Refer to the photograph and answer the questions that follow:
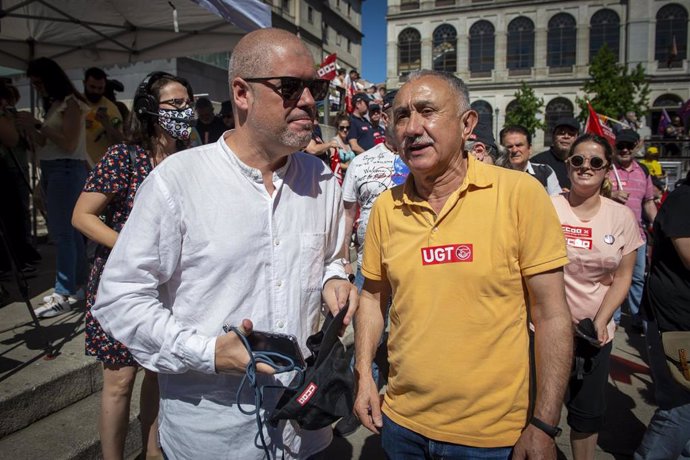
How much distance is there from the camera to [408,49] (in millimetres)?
48500

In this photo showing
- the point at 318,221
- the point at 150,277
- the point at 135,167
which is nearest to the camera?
the point at 150,277

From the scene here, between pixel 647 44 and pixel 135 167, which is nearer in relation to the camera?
pixel 135 167

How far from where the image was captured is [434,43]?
47.9 meters

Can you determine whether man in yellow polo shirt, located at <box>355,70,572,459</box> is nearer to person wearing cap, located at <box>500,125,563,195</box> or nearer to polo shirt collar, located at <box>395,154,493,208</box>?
polo shirt collar, located at <box>395,154,493,208</box>

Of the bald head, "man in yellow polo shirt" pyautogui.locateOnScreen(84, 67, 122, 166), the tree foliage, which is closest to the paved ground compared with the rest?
"man in yellow polo shirt" pyautogui.locateOnScreen(84, 67, 122, 166)

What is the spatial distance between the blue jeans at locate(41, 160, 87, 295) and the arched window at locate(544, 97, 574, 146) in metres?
46.5

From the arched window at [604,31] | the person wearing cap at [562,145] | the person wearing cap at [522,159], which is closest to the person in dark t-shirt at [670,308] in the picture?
the person wearing cap at [522,159]

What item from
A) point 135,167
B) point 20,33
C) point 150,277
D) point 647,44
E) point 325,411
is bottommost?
point 325,411

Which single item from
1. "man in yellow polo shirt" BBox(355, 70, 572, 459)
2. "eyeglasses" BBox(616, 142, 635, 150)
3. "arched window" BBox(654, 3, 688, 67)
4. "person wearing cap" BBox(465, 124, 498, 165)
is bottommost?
"man in yellow polo shirt" BBox(355, 70, 572, 459)

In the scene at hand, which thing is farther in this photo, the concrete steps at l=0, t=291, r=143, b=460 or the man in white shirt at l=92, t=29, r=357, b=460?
the concrete steps at l=0, t=291, r=143, b=460

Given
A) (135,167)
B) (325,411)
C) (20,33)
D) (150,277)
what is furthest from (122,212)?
(20,33)

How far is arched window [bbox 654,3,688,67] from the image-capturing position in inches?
1618

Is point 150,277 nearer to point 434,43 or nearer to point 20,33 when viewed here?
point 20,33

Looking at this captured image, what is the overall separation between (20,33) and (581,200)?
23.6ft
